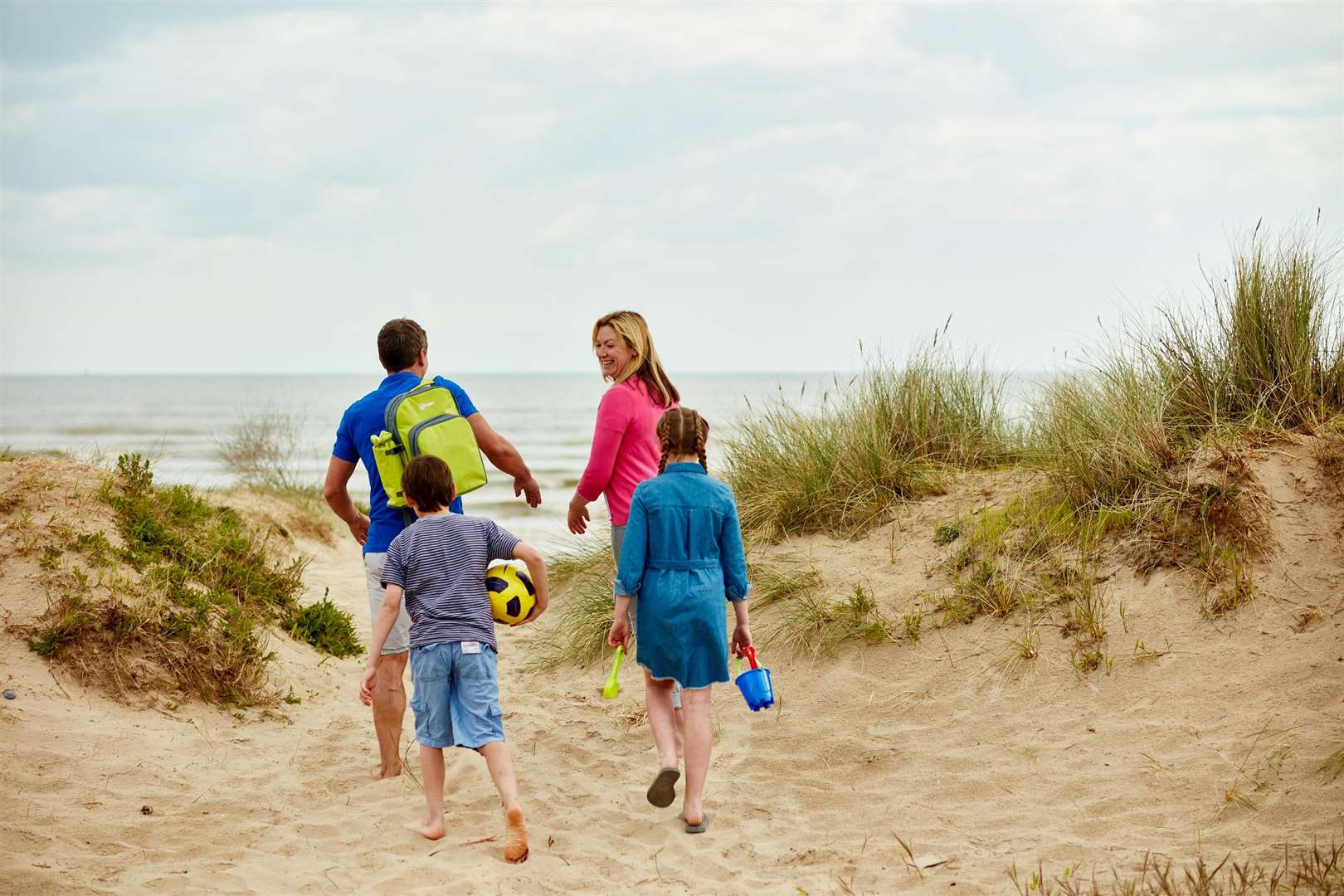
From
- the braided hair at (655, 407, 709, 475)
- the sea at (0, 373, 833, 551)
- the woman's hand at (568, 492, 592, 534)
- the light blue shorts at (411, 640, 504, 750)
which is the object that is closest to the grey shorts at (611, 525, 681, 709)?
the woman's hand at (568, 492, 592, 534)

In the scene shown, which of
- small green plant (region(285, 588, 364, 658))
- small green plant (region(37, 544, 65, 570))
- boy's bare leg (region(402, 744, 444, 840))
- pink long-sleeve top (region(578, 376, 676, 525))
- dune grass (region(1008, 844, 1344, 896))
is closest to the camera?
dune grass (region(1008, 844, 1344, 896))

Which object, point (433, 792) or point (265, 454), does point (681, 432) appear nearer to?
point (433, 792)

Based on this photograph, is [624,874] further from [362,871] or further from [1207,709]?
[1207,709]

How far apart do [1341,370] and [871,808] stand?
415 centimetres

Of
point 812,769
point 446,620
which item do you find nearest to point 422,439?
point 446,620

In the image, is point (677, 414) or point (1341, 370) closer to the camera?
point (677, 414)

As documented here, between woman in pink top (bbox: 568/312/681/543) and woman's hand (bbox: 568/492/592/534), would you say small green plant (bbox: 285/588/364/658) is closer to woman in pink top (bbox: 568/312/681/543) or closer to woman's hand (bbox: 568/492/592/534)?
woman's hand (bbox: 568/492/592/534)

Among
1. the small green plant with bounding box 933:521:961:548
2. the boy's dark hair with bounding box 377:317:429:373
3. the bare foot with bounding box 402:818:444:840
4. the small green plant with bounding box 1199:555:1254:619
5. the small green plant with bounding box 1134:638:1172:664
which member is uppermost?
the boy's dark hair with bounding box 377:317:429:373

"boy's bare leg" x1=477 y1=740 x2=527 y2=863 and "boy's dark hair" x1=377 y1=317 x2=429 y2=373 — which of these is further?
"boy's dark hair" x1=377 y1=317 x2=429 y2=373

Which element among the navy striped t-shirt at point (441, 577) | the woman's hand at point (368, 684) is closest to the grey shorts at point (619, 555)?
the navy striped t-shirt at point (441, 577)

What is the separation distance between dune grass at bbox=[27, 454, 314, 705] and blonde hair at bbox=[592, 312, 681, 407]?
305 cm

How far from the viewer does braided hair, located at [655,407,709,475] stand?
4.25 m

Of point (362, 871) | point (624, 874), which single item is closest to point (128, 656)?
point (362, 871)

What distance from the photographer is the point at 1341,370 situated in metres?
6.18
